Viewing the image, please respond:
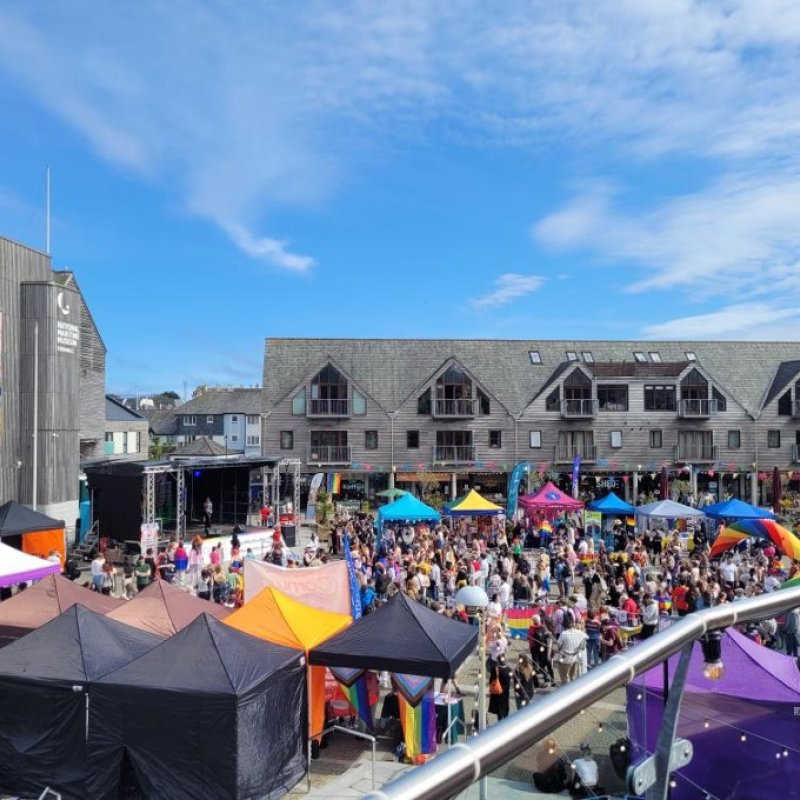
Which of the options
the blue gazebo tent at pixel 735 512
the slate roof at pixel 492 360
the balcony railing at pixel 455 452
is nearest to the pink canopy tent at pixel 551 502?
the blue gazebo tent at pixel 735 512

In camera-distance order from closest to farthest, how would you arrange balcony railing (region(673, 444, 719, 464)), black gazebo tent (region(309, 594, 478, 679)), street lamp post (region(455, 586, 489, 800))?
black gazebo tent (region(309, 594, 478, 679)), street lamp post (region(455, 586, 489, 800)), balcony railing (region(673, 444, 719, 464))

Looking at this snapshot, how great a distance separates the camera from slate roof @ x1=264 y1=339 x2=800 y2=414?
47469mm

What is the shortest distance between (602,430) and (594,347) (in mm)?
7140

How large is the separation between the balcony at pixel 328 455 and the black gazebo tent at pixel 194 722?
35.6m

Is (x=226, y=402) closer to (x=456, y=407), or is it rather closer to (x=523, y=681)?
(x=456, y=407)

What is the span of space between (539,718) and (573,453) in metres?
45.7

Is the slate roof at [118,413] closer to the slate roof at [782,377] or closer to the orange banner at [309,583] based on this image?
the orange banner at [309,583]

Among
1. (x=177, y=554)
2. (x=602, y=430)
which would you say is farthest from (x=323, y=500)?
(x=602, y=430)

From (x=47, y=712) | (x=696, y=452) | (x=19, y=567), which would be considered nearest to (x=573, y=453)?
(x=696, y=452)

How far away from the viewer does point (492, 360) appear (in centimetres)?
4962

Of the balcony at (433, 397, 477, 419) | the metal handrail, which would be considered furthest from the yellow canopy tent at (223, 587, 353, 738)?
the balcony at (433, 397, 477, 419)

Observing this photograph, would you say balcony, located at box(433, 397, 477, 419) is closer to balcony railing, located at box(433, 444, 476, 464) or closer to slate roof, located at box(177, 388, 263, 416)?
balcony railing, located at box(433, 444, 476, 464)

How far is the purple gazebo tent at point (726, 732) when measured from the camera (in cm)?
239

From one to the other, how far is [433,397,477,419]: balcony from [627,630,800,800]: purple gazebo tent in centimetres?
4279
